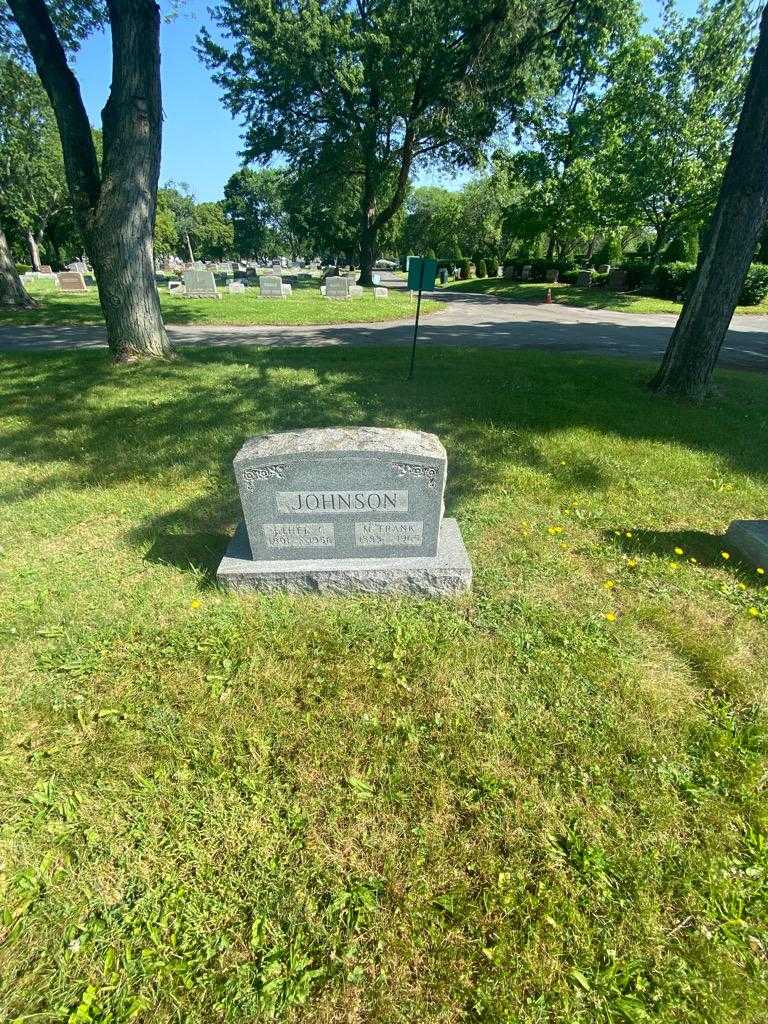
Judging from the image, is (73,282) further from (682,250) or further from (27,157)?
(682,250)

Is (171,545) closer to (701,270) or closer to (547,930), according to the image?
(547,930)

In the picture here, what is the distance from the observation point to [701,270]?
6.70m

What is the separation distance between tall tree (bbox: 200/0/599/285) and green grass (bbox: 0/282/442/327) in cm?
745

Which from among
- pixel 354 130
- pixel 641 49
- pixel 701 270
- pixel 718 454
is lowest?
pixel 718 454

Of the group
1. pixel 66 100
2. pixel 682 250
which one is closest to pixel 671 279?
pixel 682 250

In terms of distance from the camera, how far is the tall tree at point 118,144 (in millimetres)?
7305

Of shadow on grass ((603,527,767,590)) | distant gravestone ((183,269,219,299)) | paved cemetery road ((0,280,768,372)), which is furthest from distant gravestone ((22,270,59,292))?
shadow on grass ((603,527,767,590))

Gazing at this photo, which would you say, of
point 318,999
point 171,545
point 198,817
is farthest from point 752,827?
point 171,545

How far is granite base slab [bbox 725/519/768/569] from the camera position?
12.0 ft

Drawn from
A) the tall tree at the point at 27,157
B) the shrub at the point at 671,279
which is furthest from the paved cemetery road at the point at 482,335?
the tall tree at the point at 27,157

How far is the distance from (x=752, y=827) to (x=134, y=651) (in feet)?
10.4

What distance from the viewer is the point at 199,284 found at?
789 inches

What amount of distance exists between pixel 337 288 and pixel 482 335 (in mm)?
9386

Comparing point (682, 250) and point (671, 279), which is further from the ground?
point (682, 250)
